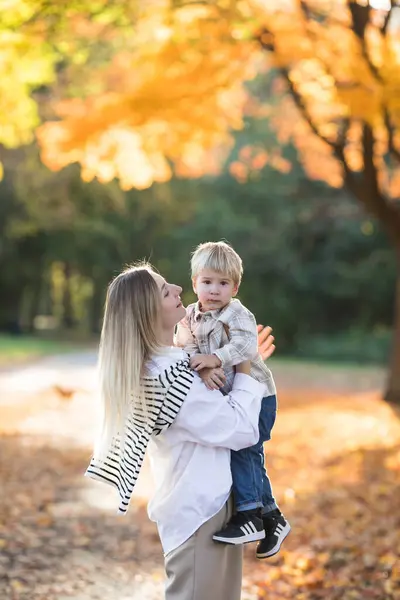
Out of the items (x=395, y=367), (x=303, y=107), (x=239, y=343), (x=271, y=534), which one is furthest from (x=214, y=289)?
(x=395, y=367)

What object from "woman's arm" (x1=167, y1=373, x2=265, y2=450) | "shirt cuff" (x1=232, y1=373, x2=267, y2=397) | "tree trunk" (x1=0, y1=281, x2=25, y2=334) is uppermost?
"shirt cuff" (x1=232, y1=373, x2=267, y2=397)

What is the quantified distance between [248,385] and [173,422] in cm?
29

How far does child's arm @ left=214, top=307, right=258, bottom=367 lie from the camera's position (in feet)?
10.3

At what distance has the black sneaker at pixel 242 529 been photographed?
3.14m

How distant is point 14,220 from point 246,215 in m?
9.66

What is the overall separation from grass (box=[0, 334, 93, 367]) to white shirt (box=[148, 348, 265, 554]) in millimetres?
20594

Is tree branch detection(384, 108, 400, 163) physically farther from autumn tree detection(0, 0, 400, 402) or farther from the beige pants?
the beige pants

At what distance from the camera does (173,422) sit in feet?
10.2

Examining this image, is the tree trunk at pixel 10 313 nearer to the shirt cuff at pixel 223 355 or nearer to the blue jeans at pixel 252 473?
the blue jeans at pixel 252 473

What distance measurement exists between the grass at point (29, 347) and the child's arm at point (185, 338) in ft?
67.1

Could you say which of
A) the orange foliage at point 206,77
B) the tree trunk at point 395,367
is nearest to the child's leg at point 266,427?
Result: the orange foliage at point 206,77

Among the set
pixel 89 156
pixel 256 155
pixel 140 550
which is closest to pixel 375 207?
pixel 89 156

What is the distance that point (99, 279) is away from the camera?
37.1 metres

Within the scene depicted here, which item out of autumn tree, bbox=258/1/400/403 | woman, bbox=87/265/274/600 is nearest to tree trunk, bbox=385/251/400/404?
autumn tree, bbox=258/1/400/403
